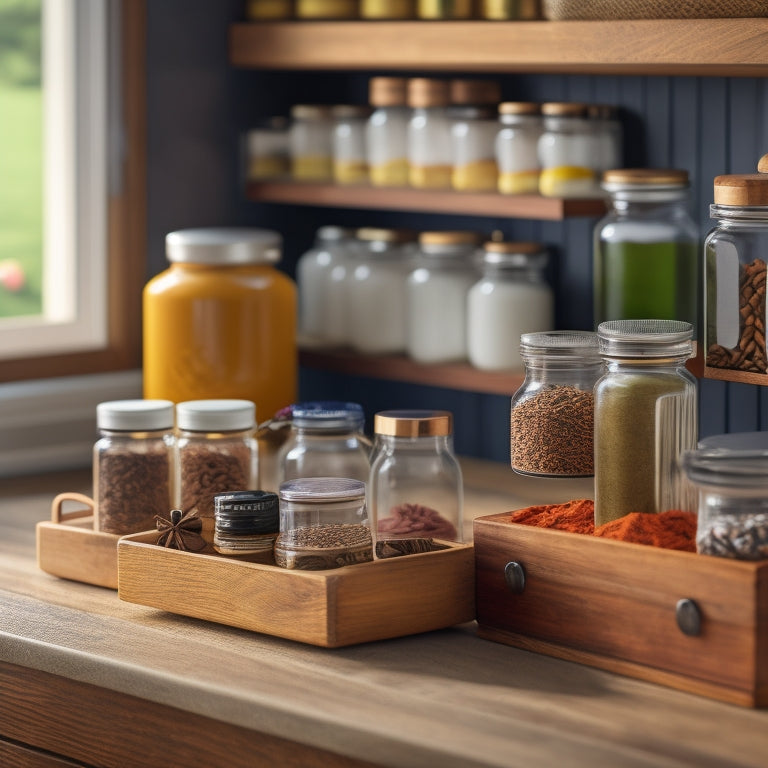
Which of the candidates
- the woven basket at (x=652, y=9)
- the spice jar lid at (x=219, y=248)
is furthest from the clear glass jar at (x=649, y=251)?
the spice jar lid at (x=219, y=248)

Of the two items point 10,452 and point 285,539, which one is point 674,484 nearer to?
point 285,539

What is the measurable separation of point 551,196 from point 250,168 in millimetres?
678

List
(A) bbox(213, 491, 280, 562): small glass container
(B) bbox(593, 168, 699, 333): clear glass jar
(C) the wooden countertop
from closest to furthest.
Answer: (C) the wooden countertop, (A) bbox(213, 491, 280, 562): small glass container, (B) bbox(593, 168, 699, 333): clear glass jar

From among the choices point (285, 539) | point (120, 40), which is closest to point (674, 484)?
point (285, 539)

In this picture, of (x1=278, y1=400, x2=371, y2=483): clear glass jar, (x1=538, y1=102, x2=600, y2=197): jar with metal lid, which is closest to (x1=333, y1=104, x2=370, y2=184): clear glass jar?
(x1=538, y1=102, x2=600, y2=197): jar with metal lid

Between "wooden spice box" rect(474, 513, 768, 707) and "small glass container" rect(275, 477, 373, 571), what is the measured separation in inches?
4.9

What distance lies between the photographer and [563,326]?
243cm

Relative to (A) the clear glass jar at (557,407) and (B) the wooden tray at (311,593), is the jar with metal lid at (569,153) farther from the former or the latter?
(B) the wooden tray at (311,593)

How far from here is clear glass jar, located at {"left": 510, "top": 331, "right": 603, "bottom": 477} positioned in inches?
64.6

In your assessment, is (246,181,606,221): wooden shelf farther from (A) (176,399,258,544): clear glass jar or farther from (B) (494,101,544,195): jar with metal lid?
(A) (176,399,258,544): clear glass jar

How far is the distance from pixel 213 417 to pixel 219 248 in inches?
20.5

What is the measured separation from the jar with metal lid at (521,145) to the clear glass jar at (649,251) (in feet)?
0.57

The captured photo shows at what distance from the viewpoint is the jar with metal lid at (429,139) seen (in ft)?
7.70

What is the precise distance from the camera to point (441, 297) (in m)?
2.39
